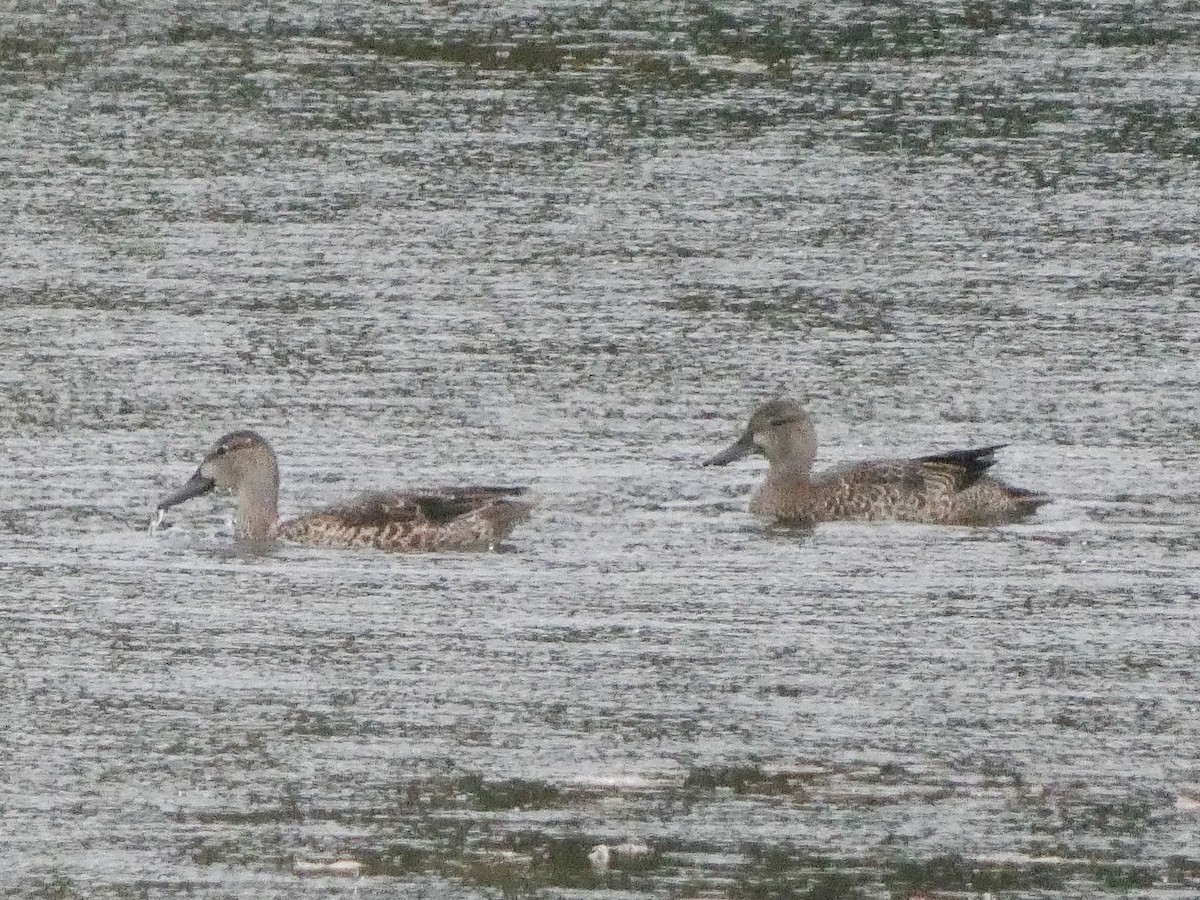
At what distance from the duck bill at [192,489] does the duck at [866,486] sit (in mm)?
2141

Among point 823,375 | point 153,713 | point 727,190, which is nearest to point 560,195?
point 727,190

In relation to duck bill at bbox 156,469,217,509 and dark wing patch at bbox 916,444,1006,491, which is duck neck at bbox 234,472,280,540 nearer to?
duck bill at bbox 156,469,217,509

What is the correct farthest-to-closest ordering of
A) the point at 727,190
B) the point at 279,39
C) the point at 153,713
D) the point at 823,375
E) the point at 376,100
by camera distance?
the point at 279,39 < the point at 376,100 < the point at 727,190 < the point at 823,375 < the point at 153,713

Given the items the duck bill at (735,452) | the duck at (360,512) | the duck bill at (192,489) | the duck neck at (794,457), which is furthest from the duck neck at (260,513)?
the duck neck at (794,457)

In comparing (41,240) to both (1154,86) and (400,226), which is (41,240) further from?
(1154,86)

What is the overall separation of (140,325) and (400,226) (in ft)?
8.95

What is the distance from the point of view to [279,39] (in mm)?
24281

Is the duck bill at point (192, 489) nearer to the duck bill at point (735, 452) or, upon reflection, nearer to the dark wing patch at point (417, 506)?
the dark wing patch at point (417, 506)

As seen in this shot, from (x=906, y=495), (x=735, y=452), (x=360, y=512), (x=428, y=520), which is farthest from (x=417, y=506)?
(x=906, y=495)

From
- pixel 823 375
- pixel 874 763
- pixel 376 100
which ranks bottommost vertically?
pixel 874 763

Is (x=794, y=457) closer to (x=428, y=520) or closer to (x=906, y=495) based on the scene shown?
(x=906, y=495)

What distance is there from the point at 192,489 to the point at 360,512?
81 cm

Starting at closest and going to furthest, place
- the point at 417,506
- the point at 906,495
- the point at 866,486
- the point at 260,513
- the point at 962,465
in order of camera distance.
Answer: the point at 417,506
the point at 260,513
the point at 962,465
the point at 906,495
the point at 866,486

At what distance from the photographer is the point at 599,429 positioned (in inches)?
580
